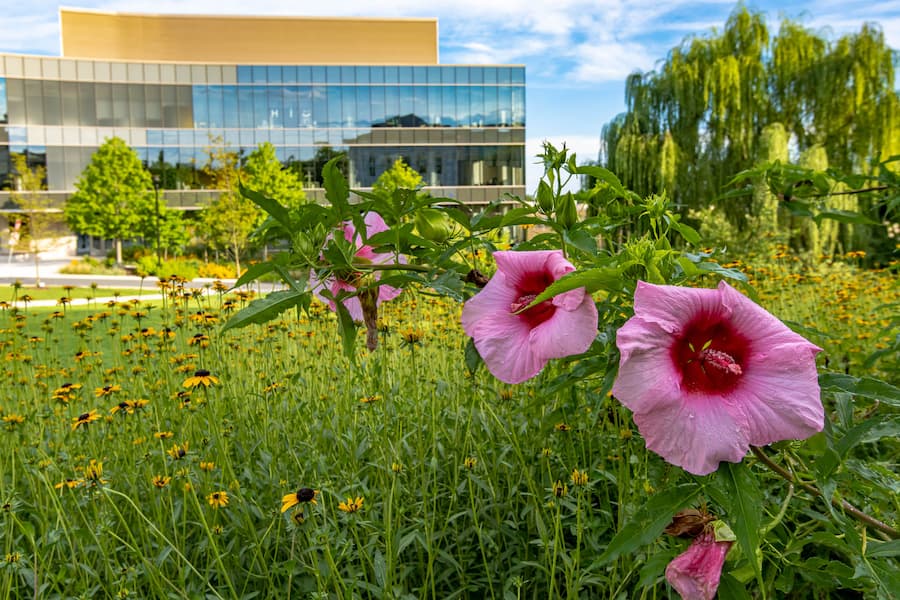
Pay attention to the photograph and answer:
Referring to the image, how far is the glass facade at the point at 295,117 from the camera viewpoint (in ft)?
108

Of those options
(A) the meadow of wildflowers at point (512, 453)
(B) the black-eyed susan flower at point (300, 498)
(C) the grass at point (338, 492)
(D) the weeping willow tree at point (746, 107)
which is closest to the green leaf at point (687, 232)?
(A) the meadow of wildflowers at point (512, 453)

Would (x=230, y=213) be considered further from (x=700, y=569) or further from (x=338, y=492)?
(x=700, y=569)

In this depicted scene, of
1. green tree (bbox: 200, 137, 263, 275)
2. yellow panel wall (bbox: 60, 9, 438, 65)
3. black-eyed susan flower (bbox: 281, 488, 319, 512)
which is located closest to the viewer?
black-eyed susan flower (bbox: 281, 488, 319, 512)

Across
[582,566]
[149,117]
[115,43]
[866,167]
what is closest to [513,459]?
[582,566]

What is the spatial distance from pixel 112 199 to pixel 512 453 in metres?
29.0

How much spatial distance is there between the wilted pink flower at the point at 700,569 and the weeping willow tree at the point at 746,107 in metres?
11.7

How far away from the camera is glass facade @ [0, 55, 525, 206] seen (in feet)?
108

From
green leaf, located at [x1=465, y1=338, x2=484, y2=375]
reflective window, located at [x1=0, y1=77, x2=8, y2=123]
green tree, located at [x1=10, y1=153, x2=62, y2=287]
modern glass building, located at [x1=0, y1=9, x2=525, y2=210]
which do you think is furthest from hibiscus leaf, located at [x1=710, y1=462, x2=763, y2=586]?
reflective window, located at [x1=0, y1=77, x2=8, y2=123]

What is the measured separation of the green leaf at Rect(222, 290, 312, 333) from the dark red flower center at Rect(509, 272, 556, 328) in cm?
24

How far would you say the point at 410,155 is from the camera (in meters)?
34.1

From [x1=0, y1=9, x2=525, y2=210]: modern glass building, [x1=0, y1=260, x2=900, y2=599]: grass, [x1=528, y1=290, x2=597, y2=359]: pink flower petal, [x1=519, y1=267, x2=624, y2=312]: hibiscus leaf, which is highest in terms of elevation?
[x1=0, y1=9, x2=525, y2=210]: modern glass building

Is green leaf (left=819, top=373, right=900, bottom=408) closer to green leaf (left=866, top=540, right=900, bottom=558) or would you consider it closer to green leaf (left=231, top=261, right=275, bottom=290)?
green leaf (left=866, top=540, right=900, bottom=558)

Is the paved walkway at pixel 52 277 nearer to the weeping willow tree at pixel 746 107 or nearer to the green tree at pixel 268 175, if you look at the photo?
the green tree at pixel 268 175

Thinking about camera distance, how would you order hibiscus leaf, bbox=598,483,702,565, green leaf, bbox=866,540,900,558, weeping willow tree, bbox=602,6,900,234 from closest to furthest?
hibiscus leaf, bbox=598,483,702,565
green leaf, bbox=866,540,900,558
weeping willow tree, bbox=602,6,900,234
